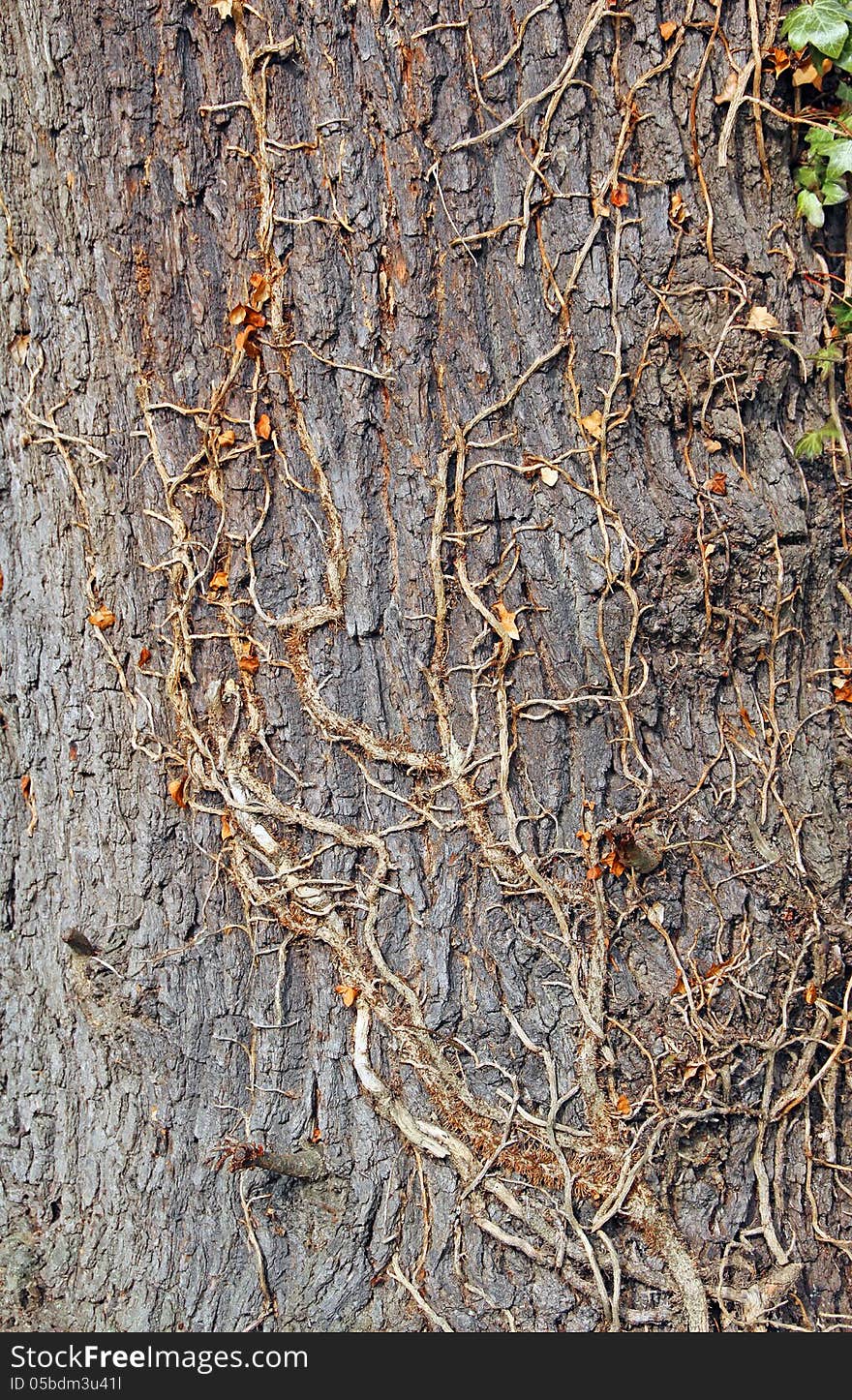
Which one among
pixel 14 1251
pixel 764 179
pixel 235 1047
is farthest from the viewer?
pixel 14 1251

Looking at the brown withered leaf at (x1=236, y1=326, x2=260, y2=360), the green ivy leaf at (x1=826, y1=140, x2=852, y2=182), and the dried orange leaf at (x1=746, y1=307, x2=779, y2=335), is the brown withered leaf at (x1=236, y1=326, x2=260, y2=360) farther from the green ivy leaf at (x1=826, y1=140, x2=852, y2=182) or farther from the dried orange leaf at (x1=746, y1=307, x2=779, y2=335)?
the green ivy leaf at (x1=826, y1=140, x2=852, y2=182)

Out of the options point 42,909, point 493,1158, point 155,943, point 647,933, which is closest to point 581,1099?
point 493,1158

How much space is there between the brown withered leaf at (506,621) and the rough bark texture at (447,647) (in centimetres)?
2

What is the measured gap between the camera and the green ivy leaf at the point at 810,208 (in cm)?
191

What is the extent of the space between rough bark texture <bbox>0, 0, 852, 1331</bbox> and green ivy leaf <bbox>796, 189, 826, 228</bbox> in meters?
0.03

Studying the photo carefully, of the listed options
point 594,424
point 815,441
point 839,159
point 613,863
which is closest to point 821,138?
point 839,159

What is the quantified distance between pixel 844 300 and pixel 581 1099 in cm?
159

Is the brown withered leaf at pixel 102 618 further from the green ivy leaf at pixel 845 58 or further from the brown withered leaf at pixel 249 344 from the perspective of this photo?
the green ivy leaf at pixel 845 58

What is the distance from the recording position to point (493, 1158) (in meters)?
1.95

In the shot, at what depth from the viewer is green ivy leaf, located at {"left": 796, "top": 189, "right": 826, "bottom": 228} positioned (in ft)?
6.25

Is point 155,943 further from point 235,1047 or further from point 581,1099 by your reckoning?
point 581,1099

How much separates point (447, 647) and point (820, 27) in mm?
1261

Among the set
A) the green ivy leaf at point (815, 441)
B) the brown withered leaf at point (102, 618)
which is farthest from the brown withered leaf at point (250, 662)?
the green ivy leaf at point (815, 441)

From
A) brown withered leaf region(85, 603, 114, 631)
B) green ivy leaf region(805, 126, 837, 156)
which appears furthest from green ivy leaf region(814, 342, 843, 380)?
brown withered leaf region(85, 603, 114, 631)
